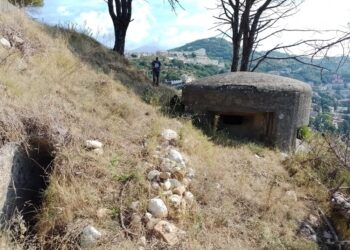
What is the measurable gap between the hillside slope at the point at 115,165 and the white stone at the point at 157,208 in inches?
3.1

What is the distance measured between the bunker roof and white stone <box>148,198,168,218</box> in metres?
3.62

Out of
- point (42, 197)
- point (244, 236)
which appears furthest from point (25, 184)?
point (244, 236)

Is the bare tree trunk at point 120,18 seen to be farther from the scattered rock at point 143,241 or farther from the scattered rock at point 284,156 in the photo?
the scattered rock at point 143,241

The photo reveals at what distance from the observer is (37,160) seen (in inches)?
191

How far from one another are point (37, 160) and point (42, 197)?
0.57 meters

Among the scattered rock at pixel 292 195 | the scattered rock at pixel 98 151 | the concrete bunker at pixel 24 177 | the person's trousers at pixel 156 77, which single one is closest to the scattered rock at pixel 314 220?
the scattered rock at pixel 292 195

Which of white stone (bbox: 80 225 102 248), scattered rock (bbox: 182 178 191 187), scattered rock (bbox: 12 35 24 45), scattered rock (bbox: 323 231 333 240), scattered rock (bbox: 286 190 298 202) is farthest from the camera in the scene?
scattered rock (bbox: 12 35 24 45)

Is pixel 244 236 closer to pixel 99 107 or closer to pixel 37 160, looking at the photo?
pixel 37 160

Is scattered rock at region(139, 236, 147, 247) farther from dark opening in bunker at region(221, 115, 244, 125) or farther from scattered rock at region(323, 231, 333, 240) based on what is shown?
dark opening in bunker at region(221, 115, 244, 125)

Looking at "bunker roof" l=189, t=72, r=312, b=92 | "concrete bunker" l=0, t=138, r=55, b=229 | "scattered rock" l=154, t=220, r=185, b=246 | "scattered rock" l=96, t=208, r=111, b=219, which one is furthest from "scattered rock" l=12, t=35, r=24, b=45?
"scattered rock" l=154, t=220, r=185, b=246

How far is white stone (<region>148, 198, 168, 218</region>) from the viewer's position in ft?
14.6

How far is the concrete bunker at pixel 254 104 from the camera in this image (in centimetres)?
746

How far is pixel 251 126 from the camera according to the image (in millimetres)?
7961

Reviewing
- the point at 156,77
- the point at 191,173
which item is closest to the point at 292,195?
the point at 191,173
